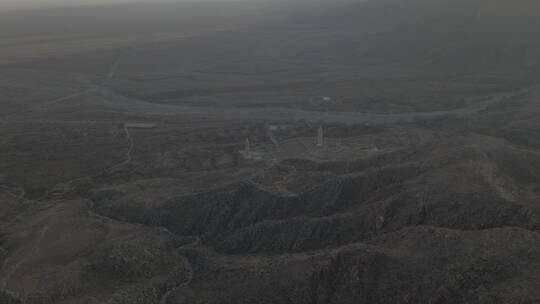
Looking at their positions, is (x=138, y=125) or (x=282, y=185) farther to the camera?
(x=138, y=125)

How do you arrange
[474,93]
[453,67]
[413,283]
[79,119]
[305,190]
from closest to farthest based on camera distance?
[413,283] → [305,190] → [79,119] → [474,93] → [453,67]

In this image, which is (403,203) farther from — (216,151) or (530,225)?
(216,151)

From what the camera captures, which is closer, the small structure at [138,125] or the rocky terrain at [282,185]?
the rocky terrain at [282,185]

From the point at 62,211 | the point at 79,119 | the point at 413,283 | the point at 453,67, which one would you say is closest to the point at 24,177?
the point at 62,211

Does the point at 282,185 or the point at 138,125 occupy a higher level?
the point at 282,185

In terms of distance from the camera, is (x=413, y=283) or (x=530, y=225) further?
(x=530, y=225)

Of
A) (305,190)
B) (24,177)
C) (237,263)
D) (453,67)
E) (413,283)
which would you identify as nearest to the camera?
(413,283)

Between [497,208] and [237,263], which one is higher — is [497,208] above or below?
above

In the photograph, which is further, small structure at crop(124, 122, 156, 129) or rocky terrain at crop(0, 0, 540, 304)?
small structure at crop(124, 122, 156, 129)
